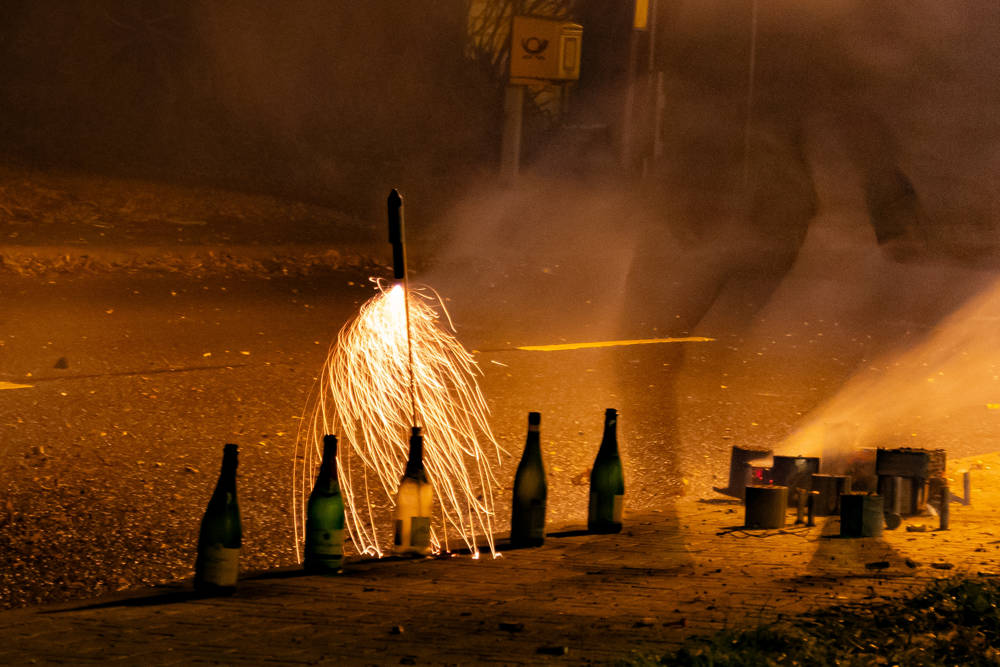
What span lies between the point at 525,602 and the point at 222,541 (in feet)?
3.48

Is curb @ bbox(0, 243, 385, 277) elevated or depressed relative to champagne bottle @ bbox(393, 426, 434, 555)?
elevated

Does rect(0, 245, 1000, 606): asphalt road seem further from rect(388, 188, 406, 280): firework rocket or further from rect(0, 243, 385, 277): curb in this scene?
rect(388, 188, 406, 280): firework rocket

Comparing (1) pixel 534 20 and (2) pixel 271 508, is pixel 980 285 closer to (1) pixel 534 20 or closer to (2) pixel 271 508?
(1) pixel 534 20

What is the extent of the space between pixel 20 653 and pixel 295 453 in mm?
3155

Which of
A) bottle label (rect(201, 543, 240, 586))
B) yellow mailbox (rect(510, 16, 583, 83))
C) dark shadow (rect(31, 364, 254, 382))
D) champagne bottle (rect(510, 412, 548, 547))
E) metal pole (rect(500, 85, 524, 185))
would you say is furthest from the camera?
metal pole (rect(500, 85, 524, 185))

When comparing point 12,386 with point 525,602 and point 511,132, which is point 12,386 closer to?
Answer: point 525,602

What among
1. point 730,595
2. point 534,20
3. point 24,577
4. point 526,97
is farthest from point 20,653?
point 526,97

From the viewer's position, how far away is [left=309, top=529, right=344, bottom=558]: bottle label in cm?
518

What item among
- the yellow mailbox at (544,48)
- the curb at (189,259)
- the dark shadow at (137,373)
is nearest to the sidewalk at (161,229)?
the curb at (189,259)

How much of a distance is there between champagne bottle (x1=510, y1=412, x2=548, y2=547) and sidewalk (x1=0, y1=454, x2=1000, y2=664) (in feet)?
0.38

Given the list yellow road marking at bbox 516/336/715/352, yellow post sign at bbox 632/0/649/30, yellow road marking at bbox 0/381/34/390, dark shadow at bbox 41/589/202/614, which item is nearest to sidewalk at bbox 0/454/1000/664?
dark shadow at bbox 41/589/202/614

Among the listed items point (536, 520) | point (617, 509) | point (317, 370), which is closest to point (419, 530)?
point (536, 520)

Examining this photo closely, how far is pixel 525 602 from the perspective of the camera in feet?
15.4

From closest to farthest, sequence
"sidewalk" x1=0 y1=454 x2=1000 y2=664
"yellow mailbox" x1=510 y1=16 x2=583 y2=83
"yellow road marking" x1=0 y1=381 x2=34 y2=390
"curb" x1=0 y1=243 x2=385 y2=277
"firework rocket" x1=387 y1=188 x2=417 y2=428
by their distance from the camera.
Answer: "sidewalk" x1=0 y1=454 x2=1000 y2=664 → "firework rocket" x1=387 y1=188 x2=417 y2=428 → "yellow road marking" x1=0 y1=381 x2=34 y2=390 → "curb" x1=0 y1=243 x2=385 y2=277 → "yellow mailbox" x1=510 y1=16 x2=583 y2=83
